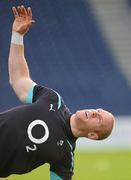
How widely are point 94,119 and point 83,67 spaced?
10.3 ft

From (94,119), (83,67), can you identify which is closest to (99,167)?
(83,67)

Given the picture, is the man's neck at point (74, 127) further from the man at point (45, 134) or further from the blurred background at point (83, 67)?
the blurred background at point (83, 67)

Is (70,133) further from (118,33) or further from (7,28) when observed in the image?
(118,33)

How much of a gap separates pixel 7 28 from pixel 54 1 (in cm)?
51

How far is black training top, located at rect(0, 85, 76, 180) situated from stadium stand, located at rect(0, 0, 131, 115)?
2.88 metres

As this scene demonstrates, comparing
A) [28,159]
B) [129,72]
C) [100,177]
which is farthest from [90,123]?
[129,72]

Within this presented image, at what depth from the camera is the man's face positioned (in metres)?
3.93

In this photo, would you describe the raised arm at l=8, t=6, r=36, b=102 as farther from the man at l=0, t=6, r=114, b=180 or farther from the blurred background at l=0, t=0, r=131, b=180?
the blurred background at l=0, t=0, r=131, b=180

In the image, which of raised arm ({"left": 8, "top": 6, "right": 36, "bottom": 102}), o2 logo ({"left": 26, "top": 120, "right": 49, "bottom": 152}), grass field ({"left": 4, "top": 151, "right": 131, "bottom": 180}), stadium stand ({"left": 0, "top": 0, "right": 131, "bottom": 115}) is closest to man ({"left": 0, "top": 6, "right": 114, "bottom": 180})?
o2 logo ({"left": 26, "top": 120, "right": 49, "bottom": 152})

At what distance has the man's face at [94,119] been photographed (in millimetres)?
3932

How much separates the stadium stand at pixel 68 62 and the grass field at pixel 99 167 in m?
0.44

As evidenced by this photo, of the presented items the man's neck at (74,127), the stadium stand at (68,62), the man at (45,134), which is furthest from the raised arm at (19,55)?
the stadium stand at (68,62)

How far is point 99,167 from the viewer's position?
6789mm

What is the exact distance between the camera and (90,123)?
3.97 metres
